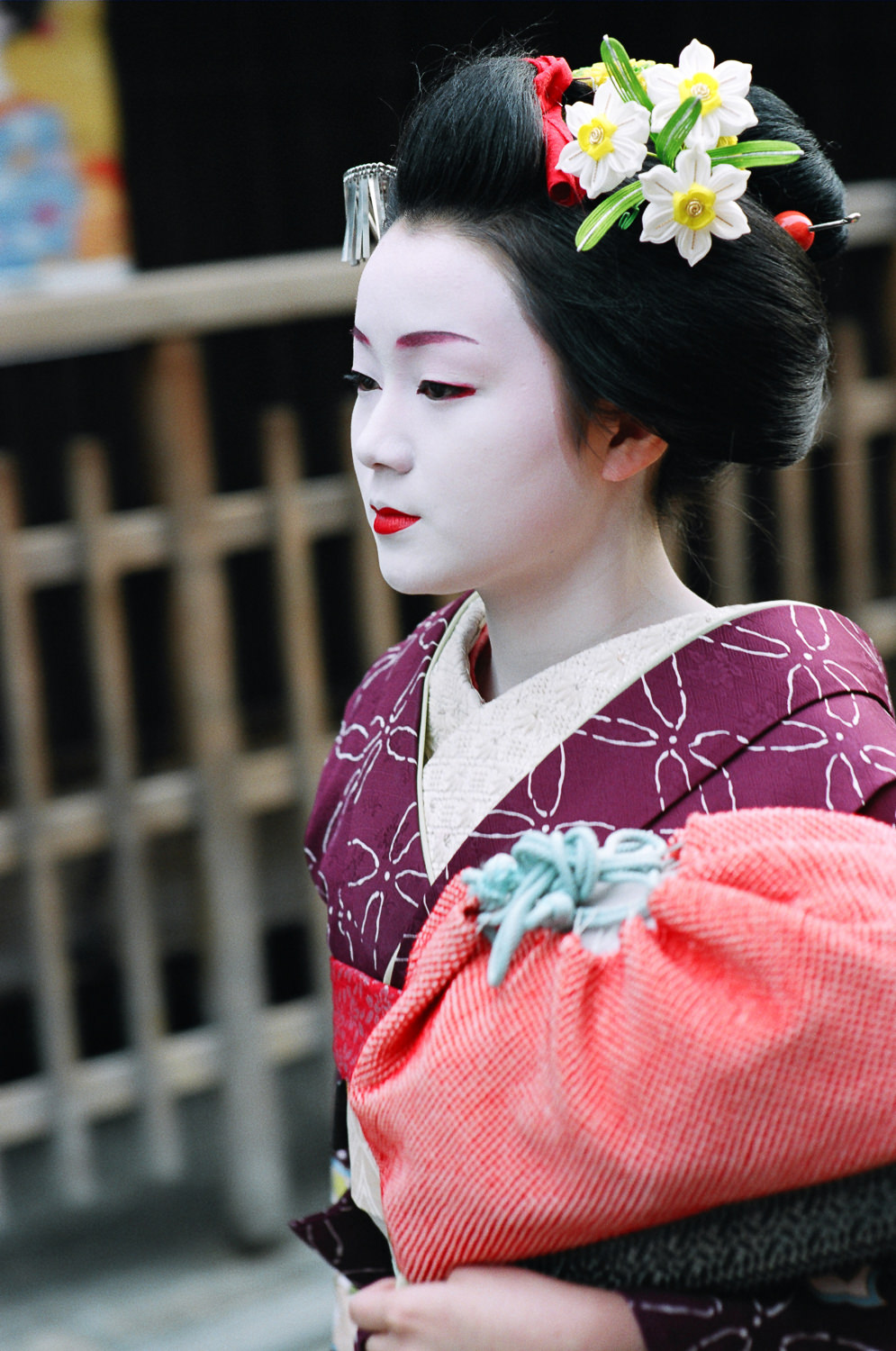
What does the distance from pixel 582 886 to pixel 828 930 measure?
18cm

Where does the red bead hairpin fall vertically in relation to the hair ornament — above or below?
below

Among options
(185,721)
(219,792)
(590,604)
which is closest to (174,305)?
(185,721)

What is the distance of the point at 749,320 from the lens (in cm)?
116

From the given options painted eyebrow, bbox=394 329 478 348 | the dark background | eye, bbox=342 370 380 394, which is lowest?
eye, bbox=342 370 380 394

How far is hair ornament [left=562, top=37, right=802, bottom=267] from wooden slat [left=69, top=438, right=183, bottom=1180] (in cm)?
172

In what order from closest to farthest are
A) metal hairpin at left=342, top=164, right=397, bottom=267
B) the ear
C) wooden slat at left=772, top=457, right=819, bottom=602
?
the ear, metal hairpin at left=342, top=164, right=397, bottom=267, wooden slat at left=772, top=457, right=819, bottom=602

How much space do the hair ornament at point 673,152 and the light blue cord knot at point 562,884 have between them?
18.0 inches

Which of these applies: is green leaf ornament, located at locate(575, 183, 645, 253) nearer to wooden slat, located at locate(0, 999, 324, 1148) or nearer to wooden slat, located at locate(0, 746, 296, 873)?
wooden slat, located at locate(0, 746, 296, 873)

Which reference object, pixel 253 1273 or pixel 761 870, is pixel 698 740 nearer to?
pixel 761 870

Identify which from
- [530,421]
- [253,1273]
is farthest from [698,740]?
[253,1273]

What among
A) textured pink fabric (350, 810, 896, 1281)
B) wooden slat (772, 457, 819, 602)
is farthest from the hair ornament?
wooden slat (772, 457, 819, 602)

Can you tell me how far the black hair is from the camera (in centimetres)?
115

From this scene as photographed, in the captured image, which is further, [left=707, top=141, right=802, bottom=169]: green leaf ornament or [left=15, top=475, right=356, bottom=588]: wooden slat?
[left=15, top=475, right=356, bottom=588]: wooden slat

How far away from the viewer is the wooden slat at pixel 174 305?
2.66 metres
